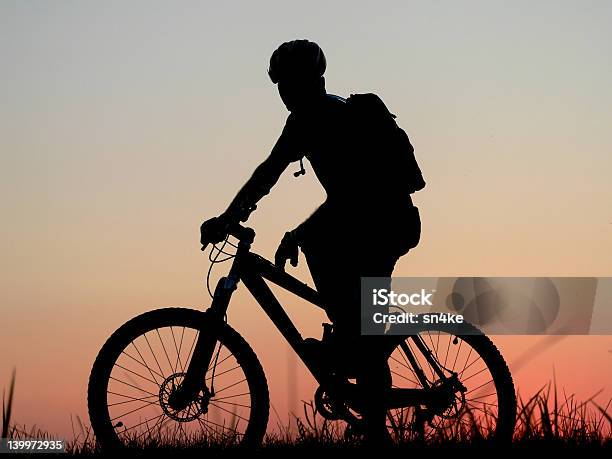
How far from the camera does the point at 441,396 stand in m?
7.25

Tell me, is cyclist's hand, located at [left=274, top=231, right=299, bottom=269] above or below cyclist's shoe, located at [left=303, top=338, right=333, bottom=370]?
above

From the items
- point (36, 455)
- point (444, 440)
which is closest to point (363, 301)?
point (444, 440)

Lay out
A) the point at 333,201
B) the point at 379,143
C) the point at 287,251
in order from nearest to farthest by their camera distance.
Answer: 1. the point at 379,143
2. the point at 333,201
3. the point at 287,251

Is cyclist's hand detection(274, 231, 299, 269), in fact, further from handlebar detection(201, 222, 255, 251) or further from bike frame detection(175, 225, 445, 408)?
handlebar detection(201, 222, 255, 251)

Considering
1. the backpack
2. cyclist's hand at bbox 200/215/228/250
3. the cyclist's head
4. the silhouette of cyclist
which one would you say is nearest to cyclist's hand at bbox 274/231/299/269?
the silhouette of cyclist

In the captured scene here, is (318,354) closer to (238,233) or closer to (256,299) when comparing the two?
(256,299)

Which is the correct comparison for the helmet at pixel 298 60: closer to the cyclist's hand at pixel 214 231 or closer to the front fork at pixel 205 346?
the cyclist's hand at pixel 214 231

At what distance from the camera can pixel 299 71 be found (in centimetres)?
675

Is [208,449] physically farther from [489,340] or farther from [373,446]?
[489,340]

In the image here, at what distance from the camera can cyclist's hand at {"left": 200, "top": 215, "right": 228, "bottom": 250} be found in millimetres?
6809

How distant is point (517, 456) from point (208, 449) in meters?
1.80

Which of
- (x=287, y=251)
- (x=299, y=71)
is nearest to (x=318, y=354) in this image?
(x=287, y=251)

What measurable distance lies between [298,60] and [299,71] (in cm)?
6

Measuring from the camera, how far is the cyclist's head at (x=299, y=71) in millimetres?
6754
